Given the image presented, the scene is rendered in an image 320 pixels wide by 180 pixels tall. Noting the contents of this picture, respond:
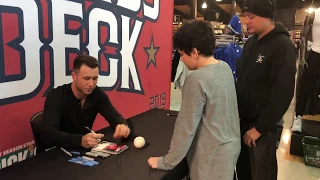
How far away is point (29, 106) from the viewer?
230 cm

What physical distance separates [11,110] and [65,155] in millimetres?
849

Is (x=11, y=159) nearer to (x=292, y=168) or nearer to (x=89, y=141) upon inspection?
(x=89, y=141)

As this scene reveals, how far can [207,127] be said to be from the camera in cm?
136

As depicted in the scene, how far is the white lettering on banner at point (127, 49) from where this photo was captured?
3300 mm

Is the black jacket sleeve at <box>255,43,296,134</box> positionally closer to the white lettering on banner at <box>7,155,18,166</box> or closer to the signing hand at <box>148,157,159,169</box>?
the signing hand at <box>148,157,159,169</box>

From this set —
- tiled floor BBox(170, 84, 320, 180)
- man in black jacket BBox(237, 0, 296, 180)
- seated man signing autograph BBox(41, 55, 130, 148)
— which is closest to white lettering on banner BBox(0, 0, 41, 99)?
seated man signing autograph BBox(41, 55, 130, 148)

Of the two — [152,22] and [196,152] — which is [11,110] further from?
[152,22]

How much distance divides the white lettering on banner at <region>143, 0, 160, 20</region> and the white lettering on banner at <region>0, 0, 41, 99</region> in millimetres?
1585

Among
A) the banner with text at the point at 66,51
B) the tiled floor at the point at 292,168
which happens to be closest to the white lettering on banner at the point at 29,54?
the banner with text at the point at 66,51

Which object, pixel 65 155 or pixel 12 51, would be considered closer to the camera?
pixel 65 155

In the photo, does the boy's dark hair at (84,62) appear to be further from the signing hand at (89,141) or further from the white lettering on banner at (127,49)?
the white lettering on banner at (127,49)

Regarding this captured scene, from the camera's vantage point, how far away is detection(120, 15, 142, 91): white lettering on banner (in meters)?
3.30

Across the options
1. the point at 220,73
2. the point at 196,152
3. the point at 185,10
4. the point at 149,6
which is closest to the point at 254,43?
the point at 220,73

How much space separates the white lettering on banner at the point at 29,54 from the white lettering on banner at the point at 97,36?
612mm
